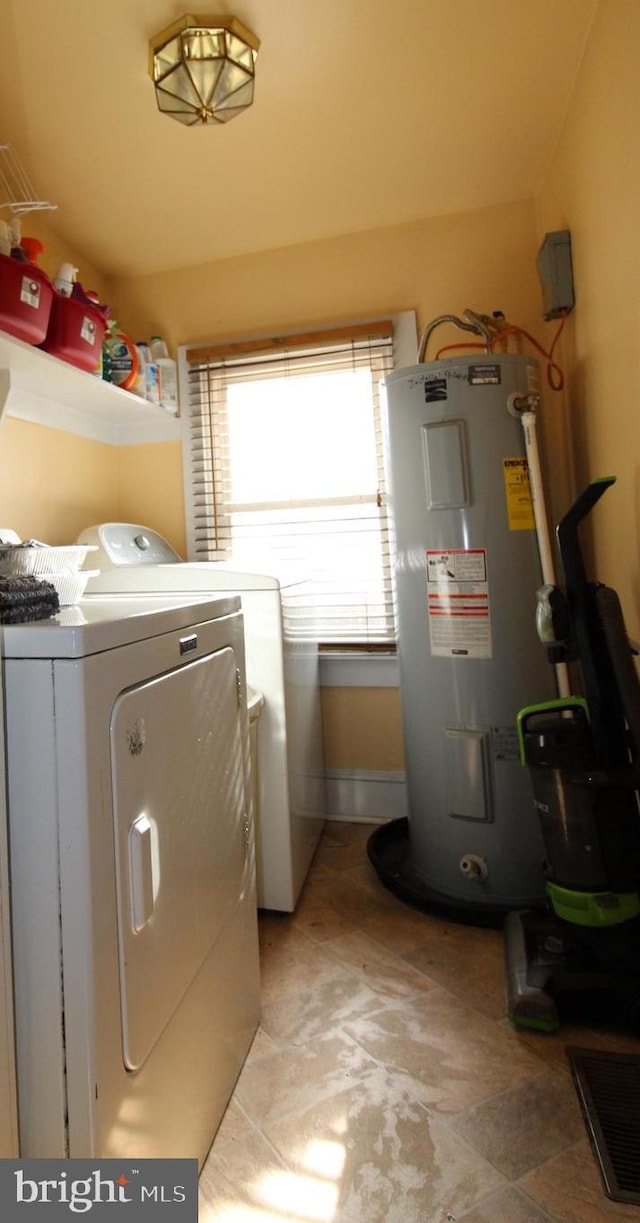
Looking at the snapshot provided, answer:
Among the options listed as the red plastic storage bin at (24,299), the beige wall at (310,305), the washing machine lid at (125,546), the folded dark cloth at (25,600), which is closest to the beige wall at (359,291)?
the beige wall at (310,305)

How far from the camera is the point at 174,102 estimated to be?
160 centimetres

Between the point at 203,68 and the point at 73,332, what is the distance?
Answer: 765 millimetres

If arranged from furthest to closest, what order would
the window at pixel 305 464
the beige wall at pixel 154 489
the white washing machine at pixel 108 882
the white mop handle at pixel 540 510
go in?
1. the beige wall at pixel 154 489
2. the window at pixel 305 464
3. the white mop handle at pixel 540 510
4. the white washing machine at pixel 108 882

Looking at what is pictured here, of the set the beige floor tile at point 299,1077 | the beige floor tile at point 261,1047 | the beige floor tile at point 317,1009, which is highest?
the beige floor tile at point 317,1009

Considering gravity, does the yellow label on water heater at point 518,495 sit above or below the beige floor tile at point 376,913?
above

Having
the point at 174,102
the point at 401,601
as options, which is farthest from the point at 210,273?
the point at 401,601

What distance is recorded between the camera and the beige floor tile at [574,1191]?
932mm

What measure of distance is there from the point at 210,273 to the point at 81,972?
2.63 m


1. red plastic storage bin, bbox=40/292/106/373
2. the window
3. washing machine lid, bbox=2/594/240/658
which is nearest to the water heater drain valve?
the window

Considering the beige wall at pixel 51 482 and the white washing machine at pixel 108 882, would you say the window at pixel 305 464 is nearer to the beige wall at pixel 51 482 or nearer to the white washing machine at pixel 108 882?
the beige wall at pixel 51 482

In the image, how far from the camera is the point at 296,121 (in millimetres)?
Result: 1771

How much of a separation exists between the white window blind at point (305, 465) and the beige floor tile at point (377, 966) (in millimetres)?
1099

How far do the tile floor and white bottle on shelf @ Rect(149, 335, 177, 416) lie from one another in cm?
207

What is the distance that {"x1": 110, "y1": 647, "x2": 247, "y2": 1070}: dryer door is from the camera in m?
0.78
